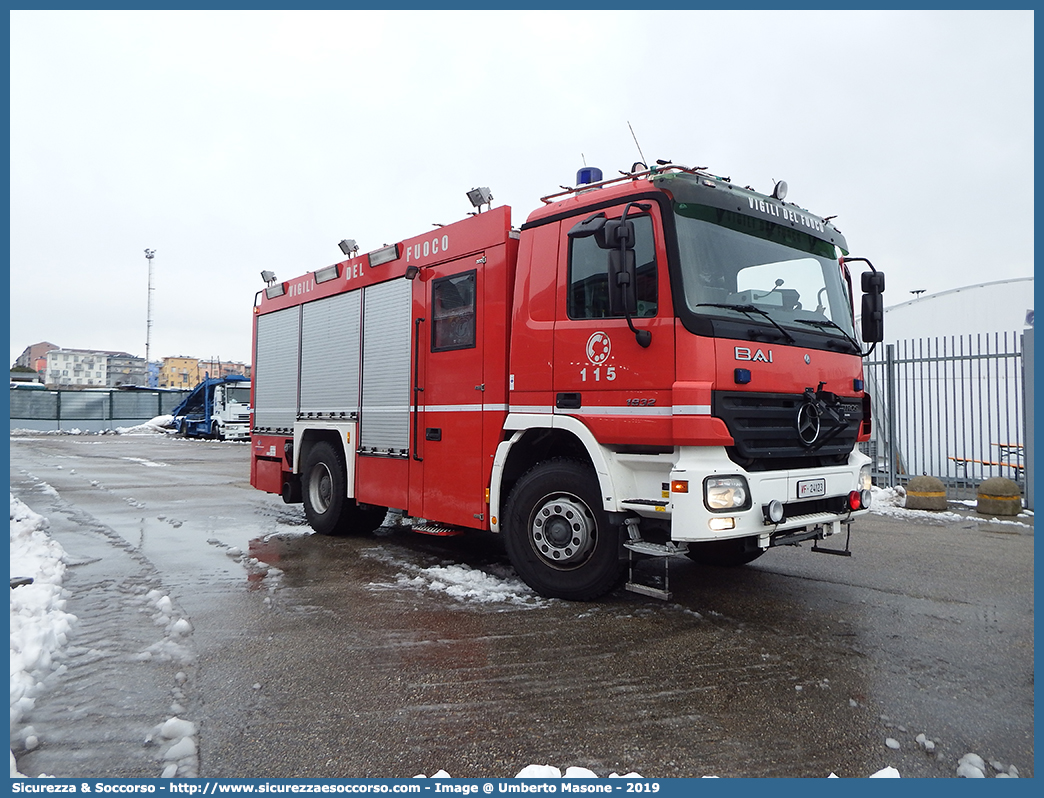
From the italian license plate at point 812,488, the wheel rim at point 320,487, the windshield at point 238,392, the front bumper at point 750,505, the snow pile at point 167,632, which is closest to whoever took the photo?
the snow pile at point 167,632

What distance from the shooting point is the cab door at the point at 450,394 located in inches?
234

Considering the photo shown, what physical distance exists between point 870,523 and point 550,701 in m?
6.99

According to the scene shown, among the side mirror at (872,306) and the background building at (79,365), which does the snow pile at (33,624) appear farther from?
the background building at (79,365)

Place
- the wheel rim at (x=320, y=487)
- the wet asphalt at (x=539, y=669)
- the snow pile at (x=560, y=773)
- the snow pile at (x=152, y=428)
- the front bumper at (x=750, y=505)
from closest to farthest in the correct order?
the snow pile at (x=560, y=773) < the wet asphalt at (x=539, y=669) < the front bumper at (x=750, y=505) < the wheel rim at (x=320, y=487) < the snow pile at (x=152, y=428)

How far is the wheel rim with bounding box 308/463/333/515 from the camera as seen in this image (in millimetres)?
8142

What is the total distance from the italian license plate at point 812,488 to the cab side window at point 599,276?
1570 millimetres

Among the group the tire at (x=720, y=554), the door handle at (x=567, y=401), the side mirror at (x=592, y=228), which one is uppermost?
the side mirror at (x=592, y=228)

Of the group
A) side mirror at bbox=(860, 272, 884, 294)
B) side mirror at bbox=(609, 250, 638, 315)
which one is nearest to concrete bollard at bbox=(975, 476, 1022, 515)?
side mirror at bbox=(860, 272, 884, 294)

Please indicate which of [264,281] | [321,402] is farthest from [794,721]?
[264,281]

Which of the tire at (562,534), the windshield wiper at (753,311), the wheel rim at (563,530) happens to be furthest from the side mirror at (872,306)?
the wheel rim at (563,530)

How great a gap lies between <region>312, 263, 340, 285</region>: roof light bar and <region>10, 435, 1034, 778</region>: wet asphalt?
10.1 feet

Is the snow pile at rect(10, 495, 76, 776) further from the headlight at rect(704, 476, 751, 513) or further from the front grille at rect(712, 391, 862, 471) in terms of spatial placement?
the front grille at rect(712, 391, 862, 471)

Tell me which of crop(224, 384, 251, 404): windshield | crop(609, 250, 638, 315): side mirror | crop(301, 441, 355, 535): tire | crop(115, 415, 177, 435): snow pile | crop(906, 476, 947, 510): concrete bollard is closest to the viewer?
crop(609, 250, 638, 315): side mirror

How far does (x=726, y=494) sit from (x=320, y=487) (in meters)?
5.29
